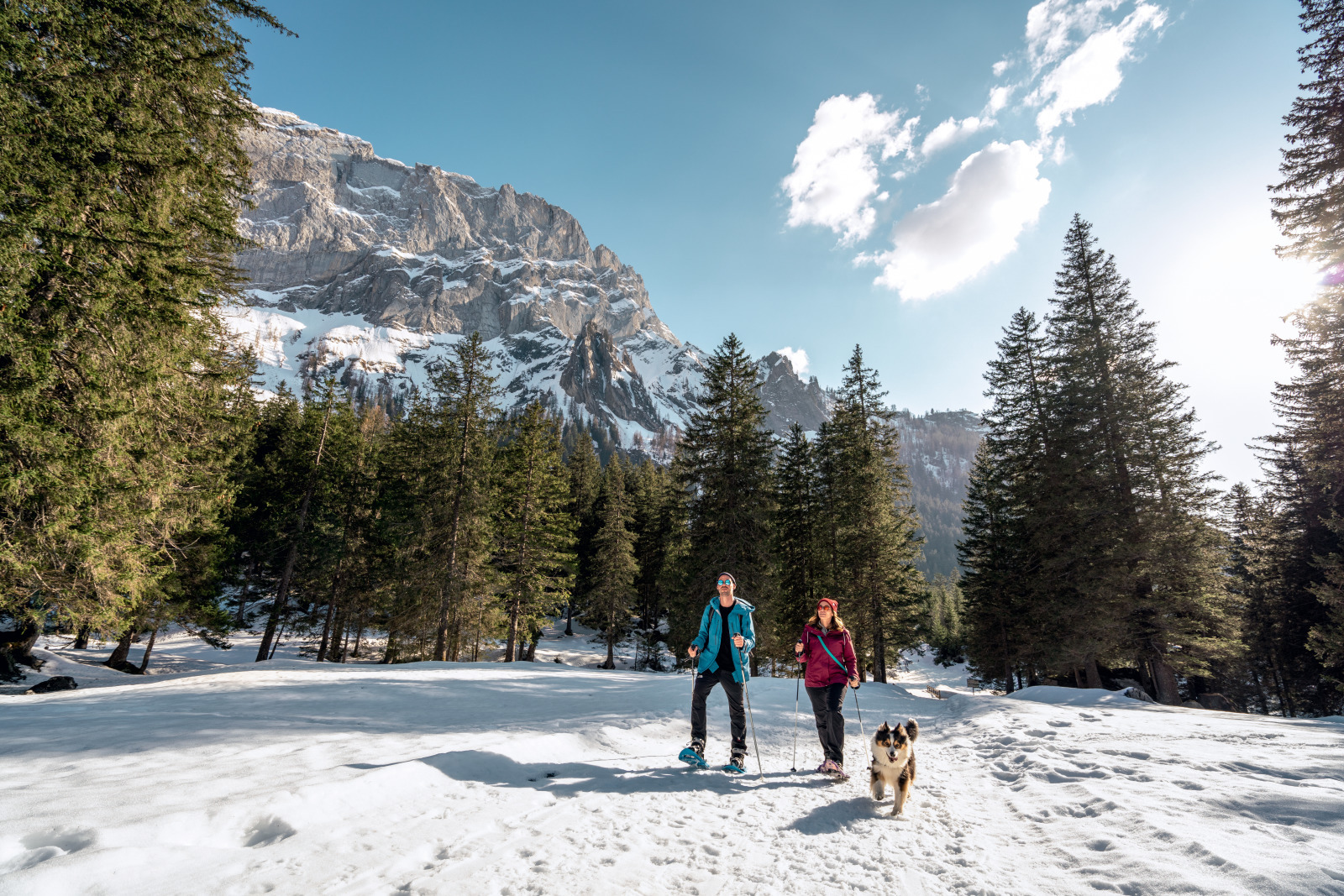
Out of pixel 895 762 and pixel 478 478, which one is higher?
pixel 478 478

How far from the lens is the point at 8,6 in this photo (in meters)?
7.13

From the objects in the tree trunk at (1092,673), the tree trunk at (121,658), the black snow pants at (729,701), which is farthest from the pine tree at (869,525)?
the tree trunk at (121,658)

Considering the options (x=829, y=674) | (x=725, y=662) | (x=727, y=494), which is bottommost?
(x=829, y=674)

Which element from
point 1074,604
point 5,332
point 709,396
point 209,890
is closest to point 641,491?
point 709,396

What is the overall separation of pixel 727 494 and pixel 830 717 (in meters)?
13.8

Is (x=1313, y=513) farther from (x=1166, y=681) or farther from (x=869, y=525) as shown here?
(x=869, y=525)

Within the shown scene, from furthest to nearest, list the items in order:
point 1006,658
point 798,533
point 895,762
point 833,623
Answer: point 798,533 < point 1006,658 < point 833,623 < point 895,762

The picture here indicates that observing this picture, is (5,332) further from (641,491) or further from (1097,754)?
(641,491)

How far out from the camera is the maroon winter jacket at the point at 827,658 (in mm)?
6426

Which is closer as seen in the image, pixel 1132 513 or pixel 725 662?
pixel 725 662

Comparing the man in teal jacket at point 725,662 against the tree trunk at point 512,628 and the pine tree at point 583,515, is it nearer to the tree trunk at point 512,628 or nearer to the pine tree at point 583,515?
the tree trunk at point 512,628

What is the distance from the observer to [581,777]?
5488 mm

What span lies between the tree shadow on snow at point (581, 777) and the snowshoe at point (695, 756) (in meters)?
0.10

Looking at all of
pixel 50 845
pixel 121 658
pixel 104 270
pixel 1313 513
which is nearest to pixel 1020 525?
pixel 1313 513
